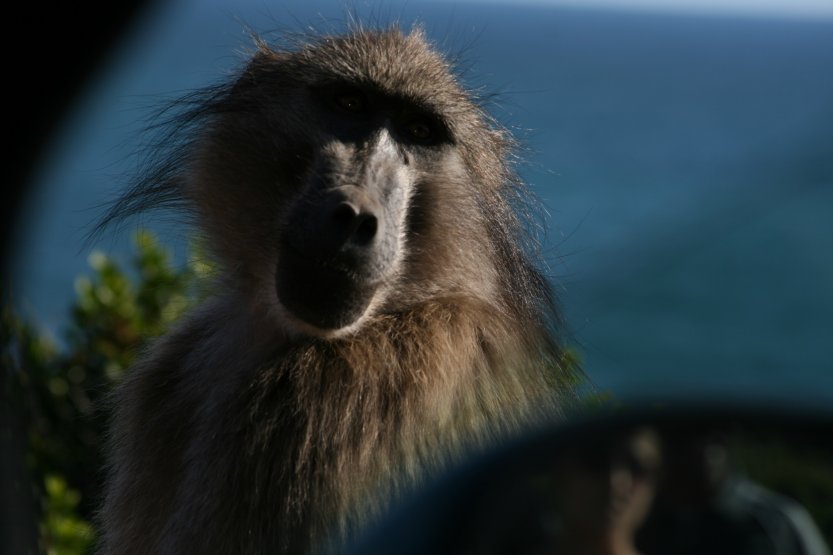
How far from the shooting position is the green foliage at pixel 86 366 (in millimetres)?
4301

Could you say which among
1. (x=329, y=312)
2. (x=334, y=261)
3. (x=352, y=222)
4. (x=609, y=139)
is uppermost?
(x=352, y=222)

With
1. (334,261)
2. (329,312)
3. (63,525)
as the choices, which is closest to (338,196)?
(334,261)

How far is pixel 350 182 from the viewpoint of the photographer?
311 cm

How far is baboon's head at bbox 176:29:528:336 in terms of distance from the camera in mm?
3055

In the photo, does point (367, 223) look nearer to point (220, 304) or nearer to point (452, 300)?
point (452, 300)

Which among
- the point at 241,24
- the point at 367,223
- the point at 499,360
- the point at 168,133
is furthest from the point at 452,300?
the point at 241,24

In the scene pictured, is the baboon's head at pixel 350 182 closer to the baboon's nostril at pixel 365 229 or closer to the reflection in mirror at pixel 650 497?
the baboon's nostril at pixel 365 229

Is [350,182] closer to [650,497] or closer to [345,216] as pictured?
[345,216]

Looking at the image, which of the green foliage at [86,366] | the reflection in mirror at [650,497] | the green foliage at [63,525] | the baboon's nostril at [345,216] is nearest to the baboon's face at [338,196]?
the baboon's nostril at [345,216]

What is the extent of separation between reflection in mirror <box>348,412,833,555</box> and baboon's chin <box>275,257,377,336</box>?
1.75m

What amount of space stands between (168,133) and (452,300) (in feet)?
4.04

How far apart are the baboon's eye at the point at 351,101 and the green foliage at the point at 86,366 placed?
0.83m

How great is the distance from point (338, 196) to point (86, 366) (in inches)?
98.7

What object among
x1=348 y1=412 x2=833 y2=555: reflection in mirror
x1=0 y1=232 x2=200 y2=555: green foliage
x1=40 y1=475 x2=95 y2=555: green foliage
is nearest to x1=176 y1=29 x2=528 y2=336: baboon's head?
x1=0 y1=232 x2=200 y2=555: green foliage
